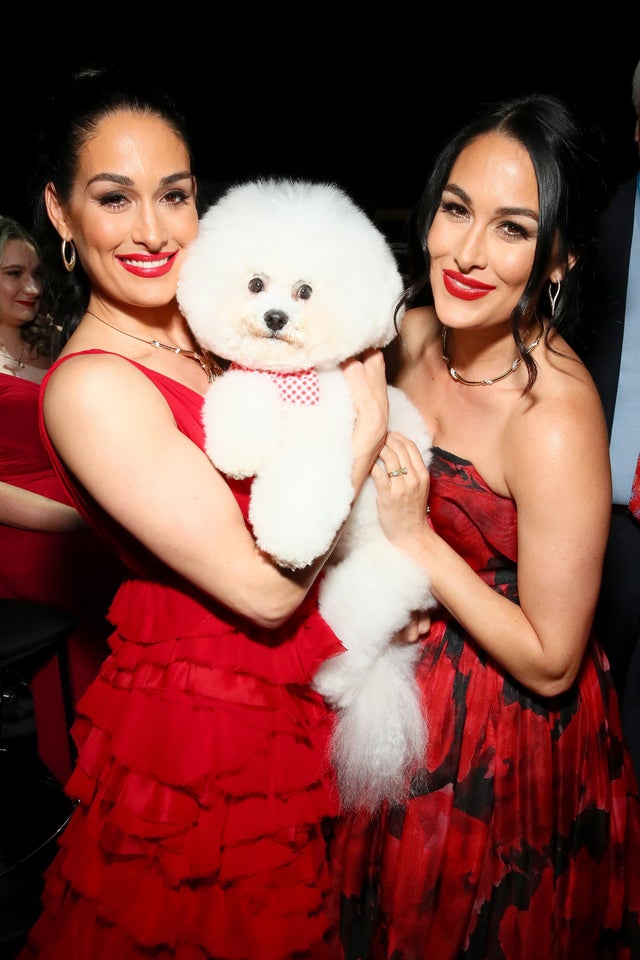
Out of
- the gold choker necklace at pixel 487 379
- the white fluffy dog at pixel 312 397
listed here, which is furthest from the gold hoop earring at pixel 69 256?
the gold choker necklace at pixel 487 379

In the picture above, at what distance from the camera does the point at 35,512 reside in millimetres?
2391

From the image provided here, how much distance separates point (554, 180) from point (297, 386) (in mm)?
653

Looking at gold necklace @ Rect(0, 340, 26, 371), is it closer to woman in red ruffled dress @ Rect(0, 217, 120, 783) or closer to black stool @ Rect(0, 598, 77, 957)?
woman in red ruffled dress @ Rect(0, 217, 120, 783)

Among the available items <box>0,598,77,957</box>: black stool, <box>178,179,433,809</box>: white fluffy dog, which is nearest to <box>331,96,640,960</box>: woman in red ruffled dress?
<box>178,179,433,809</box>: white fluffy dog

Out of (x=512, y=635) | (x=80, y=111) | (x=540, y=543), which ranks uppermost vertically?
(x=80, y=111)

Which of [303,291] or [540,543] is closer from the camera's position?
[303,291]

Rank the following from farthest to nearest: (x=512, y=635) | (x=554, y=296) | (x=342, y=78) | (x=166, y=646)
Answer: (x=342, y=78) < (x=554, y=296) < (x=512, y=635) < (x=166, y=646)

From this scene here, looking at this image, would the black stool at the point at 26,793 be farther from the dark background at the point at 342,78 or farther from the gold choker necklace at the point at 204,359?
the dark background at the point at 342,78

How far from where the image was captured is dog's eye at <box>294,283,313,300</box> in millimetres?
1229

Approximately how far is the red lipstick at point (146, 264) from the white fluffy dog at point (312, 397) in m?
0.09

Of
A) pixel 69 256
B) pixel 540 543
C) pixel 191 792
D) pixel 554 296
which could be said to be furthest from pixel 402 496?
pixel 69 256

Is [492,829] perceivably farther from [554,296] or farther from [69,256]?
[69,256]

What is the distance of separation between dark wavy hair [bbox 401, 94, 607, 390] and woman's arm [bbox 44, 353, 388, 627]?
57 cm

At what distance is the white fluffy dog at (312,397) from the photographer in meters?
1.16
